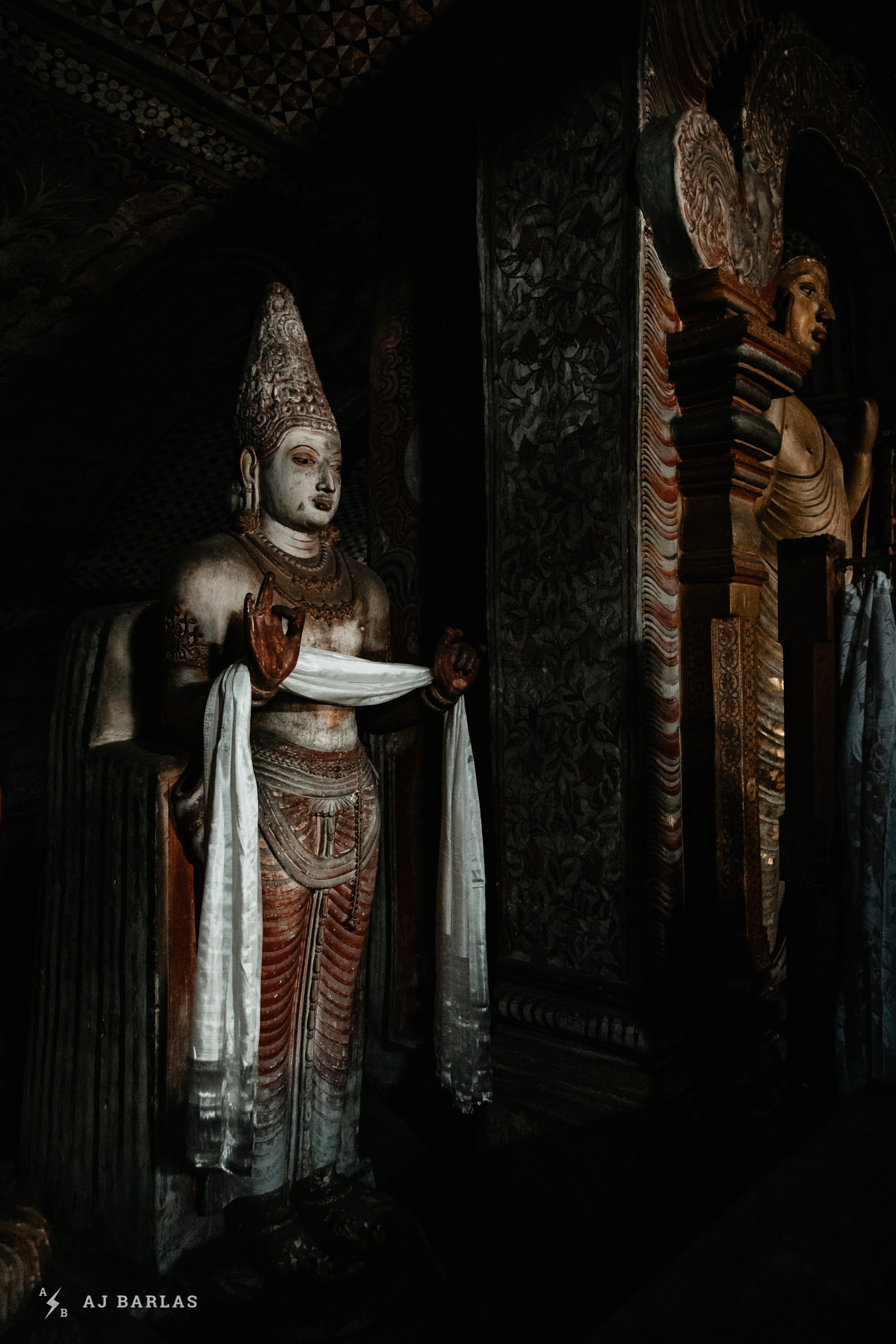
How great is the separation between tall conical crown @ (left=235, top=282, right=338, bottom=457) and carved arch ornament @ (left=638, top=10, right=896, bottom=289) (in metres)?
0.98

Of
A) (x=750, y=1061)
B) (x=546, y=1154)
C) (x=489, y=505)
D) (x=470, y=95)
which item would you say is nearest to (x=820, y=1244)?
(x=750, y=1061)

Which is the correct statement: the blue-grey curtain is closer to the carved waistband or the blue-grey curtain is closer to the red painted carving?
the red painted carving

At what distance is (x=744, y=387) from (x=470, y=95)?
4.37ft

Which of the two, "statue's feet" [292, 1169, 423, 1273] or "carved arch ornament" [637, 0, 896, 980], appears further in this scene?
"carved arch ornament" [637, 0, 896, 980]

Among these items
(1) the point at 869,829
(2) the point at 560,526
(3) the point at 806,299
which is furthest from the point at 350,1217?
(3) the point at 806,299

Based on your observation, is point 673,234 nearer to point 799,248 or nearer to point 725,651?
point 725,651

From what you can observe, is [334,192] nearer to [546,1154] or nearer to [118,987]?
[118,987]

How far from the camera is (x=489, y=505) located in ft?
9.35

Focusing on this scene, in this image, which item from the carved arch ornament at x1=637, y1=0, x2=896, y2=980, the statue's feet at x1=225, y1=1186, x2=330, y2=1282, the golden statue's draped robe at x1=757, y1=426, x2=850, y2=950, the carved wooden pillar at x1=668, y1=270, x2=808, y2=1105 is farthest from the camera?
the golden statue's draped robe at x1=757, y1=426, x2=850, y2=950

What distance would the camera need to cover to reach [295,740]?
2570 mm

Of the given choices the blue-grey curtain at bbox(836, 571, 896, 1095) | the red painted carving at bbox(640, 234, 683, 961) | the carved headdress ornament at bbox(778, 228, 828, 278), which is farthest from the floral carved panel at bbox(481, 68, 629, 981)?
the carved headdress ornament at bbox(778, 228, 828, 278)

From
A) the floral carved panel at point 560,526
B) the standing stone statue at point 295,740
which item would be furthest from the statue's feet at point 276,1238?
the floral carved panel at point 560,526

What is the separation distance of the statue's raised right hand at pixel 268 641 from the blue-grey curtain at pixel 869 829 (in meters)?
1.50

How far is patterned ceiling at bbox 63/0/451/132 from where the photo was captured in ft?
8.80
